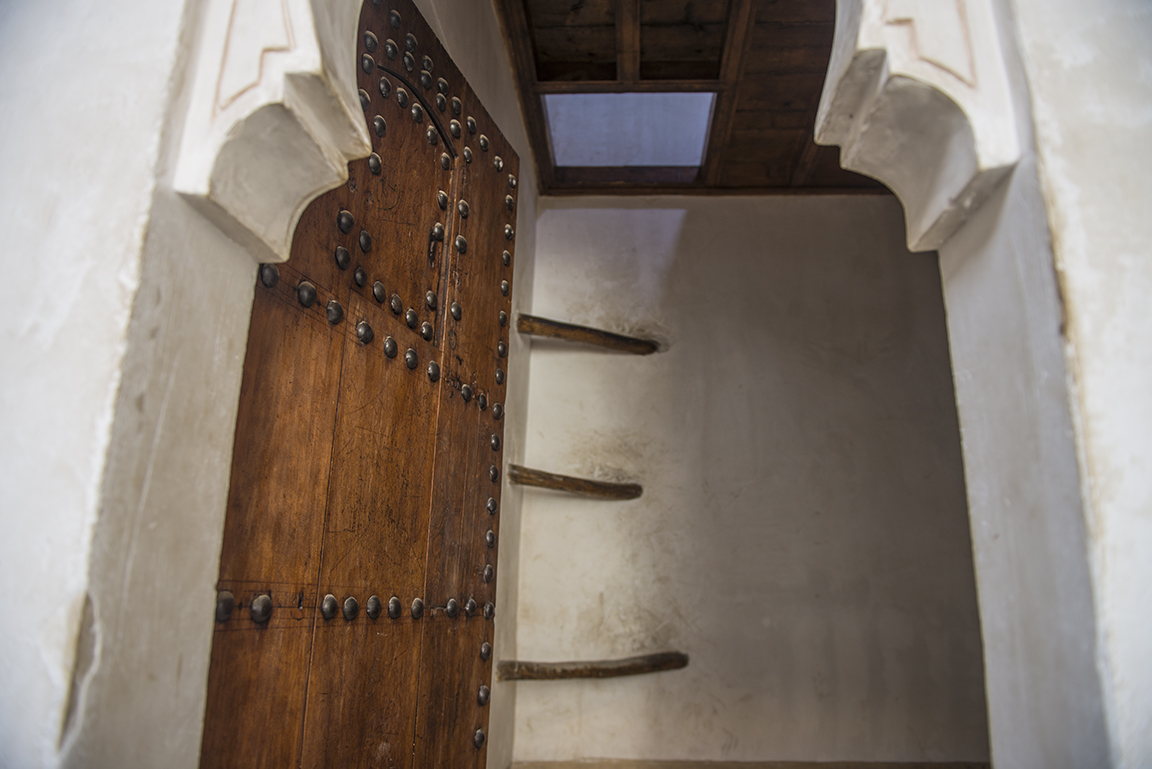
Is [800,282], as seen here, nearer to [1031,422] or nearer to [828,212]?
[828,212]

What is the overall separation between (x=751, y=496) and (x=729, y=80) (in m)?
1.41

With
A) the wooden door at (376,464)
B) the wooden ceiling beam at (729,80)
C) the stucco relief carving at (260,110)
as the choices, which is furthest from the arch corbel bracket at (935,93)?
the wooden ceiling beam at (729,80)

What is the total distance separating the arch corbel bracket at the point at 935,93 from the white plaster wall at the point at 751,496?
1717 millimetres

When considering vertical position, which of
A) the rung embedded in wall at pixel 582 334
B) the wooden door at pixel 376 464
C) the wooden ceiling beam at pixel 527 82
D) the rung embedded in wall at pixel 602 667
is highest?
the wooden ceiling beam at pixel 527 82

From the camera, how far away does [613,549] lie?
2.51m

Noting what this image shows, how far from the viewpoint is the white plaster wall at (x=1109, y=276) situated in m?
0.71

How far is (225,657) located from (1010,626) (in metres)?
0.93

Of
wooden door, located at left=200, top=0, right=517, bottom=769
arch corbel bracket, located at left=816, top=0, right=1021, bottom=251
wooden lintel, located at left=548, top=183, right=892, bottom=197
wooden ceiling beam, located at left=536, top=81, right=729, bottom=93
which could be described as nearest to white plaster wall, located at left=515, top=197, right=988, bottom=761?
wooden lintel, located at left=548, top=183, right=892, bottom=197

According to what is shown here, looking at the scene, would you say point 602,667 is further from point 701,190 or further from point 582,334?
point 701,190

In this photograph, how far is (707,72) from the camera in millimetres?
2449

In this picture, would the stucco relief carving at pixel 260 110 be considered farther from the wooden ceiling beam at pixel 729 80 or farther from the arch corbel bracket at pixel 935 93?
the wooden ceiling beam at pixel 729 80

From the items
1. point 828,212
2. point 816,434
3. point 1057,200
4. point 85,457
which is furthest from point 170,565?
point 828,212

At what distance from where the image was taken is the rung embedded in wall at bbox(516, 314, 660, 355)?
2443 millimetres

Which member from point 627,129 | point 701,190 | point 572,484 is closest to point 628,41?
point 627,129
